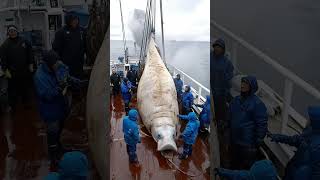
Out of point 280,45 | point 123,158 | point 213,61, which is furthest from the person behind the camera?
point 123,158

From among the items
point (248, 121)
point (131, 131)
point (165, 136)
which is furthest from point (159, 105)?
point (248, 121)

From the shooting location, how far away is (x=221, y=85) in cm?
127

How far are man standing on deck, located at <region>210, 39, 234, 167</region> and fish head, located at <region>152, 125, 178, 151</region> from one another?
268cm

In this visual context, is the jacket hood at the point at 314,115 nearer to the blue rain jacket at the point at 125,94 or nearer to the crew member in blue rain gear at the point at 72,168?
the crew member in blue rain gear at the point at 72,168

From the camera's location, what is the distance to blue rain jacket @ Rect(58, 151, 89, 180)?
1220 mm

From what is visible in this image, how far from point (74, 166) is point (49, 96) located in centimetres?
30

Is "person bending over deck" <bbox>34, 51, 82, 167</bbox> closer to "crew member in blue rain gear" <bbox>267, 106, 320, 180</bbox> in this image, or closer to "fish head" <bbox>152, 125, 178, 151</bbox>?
"crew member in blue rain gear" <bbox>267, 106, 320, 180</bbox>

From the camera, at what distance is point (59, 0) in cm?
127

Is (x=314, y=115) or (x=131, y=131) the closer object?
(x=314, y=115)

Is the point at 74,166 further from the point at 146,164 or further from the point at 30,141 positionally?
the point at 146,164

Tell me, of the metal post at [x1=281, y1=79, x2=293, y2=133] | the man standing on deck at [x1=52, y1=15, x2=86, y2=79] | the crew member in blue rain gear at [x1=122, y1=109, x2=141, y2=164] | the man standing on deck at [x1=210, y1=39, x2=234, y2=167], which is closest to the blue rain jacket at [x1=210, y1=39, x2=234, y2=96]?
the man standing on deck at [x1=210, y1=39, x2=234, y2=167]

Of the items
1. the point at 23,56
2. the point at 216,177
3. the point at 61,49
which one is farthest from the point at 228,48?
the point at 23,56

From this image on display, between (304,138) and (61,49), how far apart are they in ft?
3.78

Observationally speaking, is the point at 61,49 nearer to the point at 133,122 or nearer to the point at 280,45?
the point at 280,45
